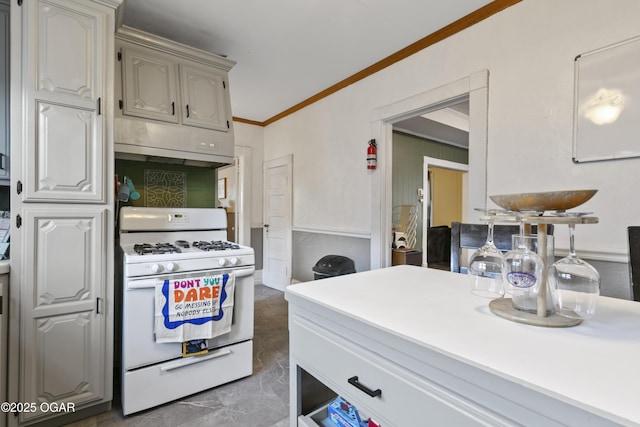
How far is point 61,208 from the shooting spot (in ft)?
5.57

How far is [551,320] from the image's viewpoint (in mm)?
686

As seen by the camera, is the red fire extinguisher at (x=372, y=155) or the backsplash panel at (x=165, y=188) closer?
the backsplash panel at (x=165, y=188)

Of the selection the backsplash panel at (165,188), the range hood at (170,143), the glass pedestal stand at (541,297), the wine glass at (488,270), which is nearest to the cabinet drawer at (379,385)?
the glass pedestal stand at (541,297)

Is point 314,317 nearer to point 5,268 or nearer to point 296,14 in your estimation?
point 5,268

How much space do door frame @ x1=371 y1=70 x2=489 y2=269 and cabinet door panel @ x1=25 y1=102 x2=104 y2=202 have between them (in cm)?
222

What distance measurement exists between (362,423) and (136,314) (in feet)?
4.80

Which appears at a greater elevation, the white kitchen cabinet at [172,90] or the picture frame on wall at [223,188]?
the white kitchen cabinet at [172,90]

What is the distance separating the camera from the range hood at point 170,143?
2.22m

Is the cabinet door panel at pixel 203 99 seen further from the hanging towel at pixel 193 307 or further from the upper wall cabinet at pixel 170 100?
the hanging towel at pixel 193 307

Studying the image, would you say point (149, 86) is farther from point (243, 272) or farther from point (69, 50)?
point (243, 272)

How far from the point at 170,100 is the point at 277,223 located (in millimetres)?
2489

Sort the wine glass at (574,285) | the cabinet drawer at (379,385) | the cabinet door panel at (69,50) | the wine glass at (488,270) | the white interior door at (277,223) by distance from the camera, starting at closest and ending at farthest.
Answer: the cabinet drawer at (379,385) → the wine glass at (574,285) → the wine glass at (488,270) → the cabinet door panel at (69,50) → the white interior door at (277,223)

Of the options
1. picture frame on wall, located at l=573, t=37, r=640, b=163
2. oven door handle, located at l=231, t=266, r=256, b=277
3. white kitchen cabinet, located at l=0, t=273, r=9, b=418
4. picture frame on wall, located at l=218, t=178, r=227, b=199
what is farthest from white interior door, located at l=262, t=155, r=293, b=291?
picture frame on wall, located at l=573, t=37, r=640, b=163

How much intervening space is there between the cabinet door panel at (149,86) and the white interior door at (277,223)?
200 centimetres
